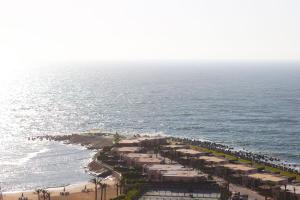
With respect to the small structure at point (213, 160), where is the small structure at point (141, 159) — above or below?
below

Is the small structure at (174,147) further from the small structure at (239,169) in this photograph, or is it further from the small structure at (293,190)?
the small structure at (293,190)

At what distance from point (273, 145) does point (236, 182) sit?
49.5m

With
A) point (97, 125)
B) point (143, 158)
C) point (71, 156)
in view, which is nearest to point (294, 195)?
point (143, 158)

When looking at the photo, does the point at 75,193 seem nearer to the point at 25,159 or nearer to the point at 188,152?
the point at 188,152

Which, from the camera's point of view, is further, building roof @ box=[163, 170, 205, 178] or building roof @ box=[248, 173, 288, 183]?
building roof @ box=[163, 170, 205, 178]

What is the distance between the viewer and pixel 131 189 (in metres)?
95.8

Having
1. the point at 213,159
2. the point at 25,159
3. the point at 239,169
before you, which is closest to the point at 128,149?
the point at 213,159

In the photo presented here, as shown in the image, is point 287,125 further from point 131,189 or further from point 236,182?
point 131,189

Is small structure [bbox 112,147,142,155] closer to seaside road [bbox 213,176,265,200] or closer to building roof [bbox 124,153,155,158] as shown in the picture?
building roof [bbox 124,153,155,158]

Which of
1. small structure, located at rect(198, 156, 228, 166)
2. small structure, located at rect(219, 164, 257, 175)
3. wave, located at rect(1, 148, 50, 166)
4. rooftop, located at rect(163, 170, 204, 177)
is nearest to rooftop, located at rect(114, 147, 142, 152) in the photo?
small structure, located at rect(198, 156, 228, 166)

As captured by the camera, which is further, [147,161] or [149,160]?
[149,160]

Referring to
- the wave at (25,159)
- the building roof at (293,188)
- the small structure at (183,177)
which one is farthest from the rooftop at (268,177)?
the wave at (25,159)

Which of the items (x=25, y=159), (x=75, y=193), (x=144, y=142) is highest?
(x=144, y=142)

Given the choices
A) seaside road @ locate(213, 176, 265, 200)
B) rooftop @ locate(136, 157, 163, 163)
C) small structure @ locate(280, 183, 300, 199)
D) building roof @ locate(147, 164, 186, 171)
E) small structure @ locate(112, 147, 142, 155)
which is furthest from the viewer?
small structure @ locate(112, 147, 142, 155)
